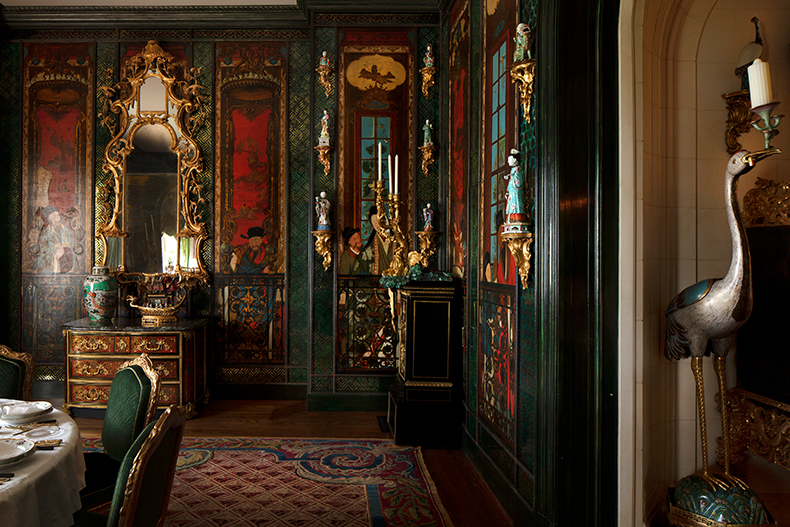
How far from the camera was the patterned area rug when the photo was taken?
2977 millimetres

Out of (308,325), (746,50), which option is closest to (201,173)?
(308,325)

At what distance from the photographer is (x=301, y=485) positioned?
3.42 m

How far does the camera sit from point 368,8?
16.9ft

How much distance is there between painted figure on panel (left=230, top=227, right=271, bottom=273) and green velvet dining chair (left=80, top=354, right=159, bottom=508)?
2841mm

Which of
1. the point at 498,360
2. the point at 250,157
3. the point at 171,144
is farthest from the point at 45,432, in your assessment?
the point at 171,144

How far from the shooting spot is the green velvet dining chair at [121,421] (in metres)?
2.46

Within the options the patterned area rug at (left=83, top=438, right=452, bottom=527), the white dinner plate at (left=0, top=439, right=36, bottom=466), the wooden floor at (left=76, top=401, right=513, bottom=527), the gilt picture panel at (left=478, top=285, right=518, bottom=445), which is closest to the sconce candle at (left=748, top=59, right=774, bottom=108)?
the gilt picture panel at (left=478, top=285, right=518, bottom=445)

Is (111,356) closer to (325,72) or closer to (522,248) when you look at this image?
(325,72)

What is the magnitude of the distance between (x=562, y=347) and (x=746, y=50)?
1826mm

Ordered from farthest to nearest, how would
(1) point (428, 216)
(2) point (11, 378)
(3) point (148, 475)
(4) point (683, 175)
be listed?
(1) point (428, 216), (2) point (11, 378), (4) point (683, 175), (3) point (148, 475)

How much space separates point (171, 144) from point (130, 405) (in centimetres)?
371

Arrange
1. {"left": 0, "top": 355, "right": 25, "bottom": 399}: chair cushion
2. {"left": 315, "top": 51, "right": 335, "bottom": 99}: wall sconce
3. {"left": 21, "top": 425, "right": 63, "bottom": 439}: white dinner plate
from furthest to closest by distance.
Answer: {"left": 315, "top": 51, "right": 335, "bottom": 99}: wall sconce → {"left": 0, "top": 355, "right": 25, "bottom": 399}: chair cushion → {"left": 21, "top": 425, "right": 63, "bottom": 439}: white dinner plate

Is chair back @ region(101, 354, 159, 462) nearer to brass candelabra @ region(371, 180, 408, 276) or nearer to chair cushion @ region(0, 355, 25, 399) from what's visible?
chair cushion @ region(0, 355, 25, 399)

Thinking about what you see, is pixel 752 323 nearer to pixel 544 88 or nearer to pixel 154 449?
pixel 544 88
